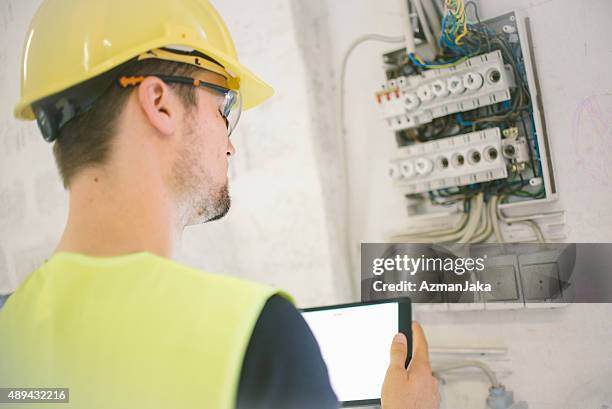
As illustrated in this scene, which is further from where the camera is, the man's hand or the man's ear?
the man's hand

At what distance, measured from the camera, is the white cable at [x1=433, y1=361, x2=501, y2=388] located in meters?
1.43

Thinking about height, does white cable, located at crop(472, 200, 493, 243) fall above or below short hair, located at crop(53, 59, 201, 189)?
below

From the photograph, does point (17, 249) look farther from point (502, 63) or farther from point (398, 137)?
point (502, 63)

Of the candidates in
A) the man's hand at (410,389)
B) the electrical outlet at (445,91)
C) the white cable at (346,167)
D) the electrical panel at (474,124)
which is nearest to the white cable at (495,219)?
the electrical panel at (474,124)

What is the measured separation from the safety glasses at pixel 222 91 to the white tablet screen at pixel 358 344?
0.65 meters

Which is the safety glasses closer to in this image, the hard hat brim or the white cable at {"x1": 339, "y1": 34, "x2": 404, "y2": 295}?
the hard hat brim

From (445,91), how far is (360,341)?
26.5 inches

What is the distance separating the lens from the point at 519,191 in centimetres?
140

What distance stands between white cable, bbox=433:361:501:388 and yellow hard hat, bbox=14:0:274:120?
111 centimetres

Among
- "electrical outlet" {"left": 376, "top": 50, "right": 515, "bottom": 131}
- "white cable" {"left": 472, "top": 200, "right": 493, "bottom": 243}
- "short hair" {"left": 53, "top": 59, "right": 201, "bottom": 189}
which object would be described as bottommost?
"white cable" {"left": 472, "top": 200, "right": 493, "bottom": 243}

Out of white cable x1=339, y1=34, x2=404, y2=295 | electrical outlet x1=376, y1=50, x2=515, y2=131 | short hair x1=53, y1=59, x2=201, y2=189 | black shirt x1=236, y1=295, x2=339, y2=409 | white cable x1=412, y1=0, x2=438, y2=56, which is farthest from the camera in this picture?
white cable x1=339, y1=34, x2=404, y2=295

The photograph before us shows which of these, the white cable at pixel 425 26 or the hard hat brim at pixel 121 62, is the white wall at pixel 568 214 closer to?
the white cable at pixel 425 26

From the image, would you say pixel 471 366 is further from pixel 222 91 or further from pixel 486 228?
pixel 222 91

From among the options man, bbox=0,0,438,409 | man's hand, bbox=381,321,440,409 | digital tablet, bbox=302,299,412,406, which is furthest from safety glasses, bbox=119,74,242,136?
digital tablet, bbox=302,299,412,406
